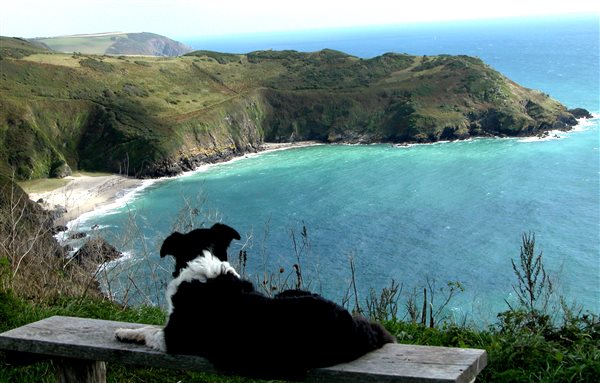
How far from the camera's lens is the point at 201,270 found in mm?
4125

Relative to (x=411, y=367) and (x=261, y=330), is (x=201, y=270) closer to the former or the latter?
(x=261, y=330)

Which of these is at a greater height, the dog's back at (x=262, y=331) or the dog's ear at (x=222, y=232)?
the dog's ear at (x=222, y=232)

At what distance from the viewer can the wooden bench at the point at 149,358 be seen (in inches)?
134

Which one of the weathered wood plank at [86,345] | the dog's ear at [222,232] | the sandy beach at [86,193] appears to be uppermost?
the dog's ear at [222,232]

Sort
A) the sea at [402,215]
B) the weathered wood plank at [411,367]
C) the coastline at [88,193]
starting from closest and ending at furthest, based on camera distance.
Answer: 1. the weathered wood plank at [411,367]
2. the sea at [402,215]
3. the coastline at [88,193]

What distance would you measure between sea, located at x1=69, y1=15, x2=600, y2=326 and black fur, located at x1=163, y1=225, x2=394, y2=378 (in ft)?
58.0

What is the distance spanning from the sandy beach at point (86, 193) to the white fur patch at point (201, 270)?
49.5m

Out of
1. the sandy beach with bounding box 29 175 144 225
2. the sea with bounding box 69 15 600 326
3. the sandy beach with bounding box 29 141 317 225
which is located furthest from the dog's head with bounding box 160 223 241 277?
the sandy beach with bounding box 29 175 144 225

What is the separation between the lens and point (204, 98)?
9038cm

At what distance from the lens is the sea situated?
33688 mm

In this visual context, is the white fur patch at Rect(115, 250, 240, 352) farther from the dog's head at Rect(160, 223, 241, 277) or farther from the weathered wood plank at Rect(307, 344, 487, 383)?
the weathered wood plank at Rect(307, 344, 487, 383)

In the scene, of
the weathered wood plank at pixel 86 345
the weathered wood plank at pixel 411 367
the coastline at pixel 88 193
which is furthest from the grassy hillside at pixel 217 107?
the weathered wood plank at pixel 411 367

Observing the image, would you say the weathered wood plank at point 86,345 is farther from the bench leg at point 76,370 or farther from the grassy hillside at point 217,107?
the grassy hillside at point 217,107

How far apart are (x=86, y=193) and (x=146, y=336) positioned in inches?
2315
